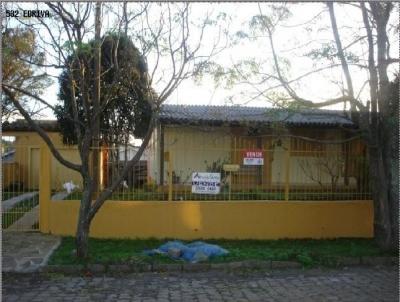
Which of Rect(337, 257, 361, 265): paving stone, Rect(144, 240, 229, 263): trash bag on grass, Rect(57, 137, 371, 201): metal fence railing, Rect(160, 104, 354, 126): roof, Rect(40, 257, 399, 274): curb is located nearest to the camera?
Rect(40, 257, 399, 274): curb

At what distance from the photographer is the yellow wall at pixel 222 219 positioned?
10875 millimetres

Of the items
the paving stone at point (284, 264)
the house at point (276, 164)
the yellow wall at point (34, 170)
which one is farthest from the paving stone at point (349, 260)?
the yellow wall at point (34, 170)

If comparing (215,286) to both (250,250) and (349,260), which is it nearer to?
(250,250)

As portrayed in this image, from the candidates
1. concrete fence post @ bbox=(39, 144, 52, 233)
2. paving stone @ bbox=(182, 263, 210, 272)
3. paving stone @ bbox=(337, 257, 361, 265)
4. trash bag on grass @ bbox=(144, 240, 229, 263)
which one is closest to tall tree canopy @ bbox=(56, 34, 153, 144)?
concrete fence post @ bbox=(39, 144, 52, 233)

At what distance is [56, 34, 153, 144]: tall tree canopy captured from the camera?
903 cm

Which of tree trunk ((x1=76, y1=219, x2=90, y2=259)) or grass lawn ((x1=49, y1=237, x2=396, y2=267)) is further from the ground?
tree trunk ((x1=76, y1=219, x2=90, y2=259))

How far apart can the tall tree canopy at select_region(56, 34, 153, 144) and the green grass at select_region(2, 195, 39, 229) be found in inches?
80.6

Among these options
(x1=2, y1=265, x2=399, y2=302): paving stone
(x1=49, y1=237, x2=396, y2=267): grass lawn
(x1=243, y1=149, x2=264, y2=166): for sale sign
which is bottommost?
(x1=2, y1=265, x2=399, y2=302): paving stone

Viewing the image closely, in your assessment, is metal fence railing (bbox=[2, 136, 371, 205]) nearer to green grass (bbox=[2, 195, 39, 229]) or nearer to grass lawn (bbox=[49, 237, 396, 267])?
green grass (bbox=[2, 195, 39, 229])

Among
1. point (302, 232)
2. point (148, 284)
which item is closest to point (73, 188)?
point (148, 284)

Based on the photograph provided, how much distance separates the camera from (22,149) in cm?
1179

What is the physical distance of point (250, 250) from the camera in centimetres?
965

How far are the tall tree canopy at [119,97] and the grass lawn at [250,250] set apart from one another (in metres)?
2.76

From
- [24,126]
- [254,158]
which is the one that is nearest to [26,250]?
[254,158]
